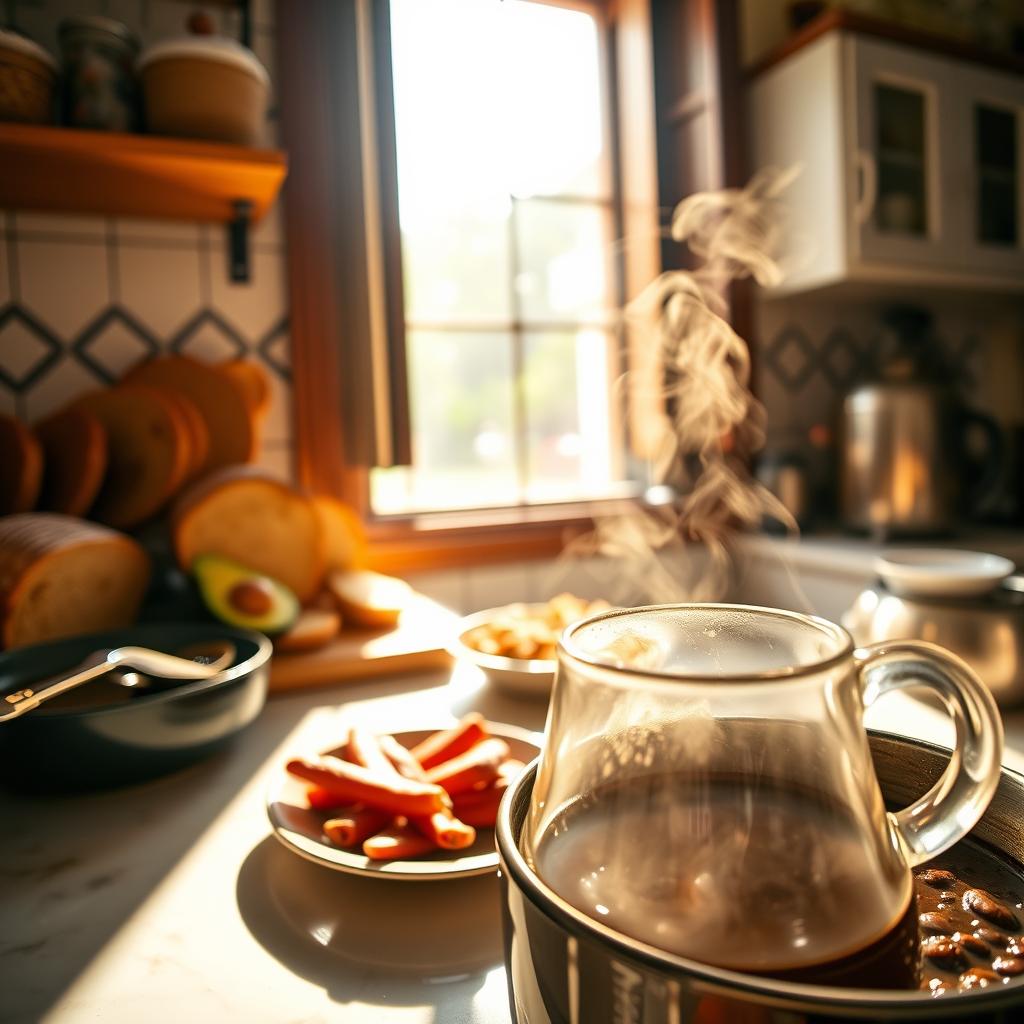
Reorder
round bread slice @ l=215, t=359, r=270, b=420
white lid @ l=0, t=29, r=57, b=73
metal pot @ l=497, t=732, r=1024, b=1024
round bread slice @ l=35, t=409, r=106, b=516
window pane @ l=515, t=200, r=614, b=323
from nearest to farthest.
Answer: metal pot @ l=497, t=732, r=1024, b=1024 → white lid @ l=0, t=29, r=57, b=73 → round bread slice @ l=35, t=409, r=106, b=516 → round bread slice @ l=215, t=359, r=270, b=420 → window pane @ l=515, t=200, r=614, b=323

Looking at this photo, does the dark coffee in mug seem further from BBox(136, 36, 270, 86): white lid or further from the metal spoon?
BBox(136, 36, 270, 86): white lid

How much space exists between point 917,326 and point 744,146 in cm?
63

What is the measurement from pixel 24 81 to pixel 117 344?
46 cm

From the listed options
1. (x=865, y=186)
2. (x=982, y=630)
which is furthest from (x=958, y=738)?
(x=865, y=186)

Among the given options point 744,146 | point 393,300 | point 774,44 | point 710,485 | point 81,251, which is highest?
point 774,44

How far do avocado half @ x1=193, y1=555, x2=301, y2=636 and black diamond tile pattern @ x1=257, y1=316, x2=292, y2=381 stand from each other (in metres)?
0.57

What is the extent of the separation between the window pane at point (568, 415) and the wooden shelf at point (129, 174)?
83 centimetres

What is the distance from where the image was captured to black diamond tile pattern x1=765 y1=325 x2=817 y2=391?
6.86 ft

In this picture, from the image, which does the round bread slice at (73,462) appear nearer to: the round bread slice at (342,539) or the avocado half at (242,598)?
the avocado half at (242,598)

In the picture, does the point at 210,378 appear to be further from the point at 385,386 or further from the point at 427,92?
the point at 427,92

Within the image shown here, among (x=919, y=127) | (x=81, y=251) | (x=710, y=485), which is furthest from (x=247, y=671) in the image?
(x=919, y=127)

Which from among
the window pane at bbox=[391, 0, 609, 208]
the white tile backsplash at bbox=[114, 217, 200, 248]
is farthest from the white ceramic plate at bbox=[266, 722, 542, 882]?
the window pane at bbox=[391, 0, 609, 208]

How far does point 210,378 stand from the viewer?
4.55 ft

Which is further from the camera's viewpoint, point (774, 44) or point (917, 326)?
point (774, 44)
